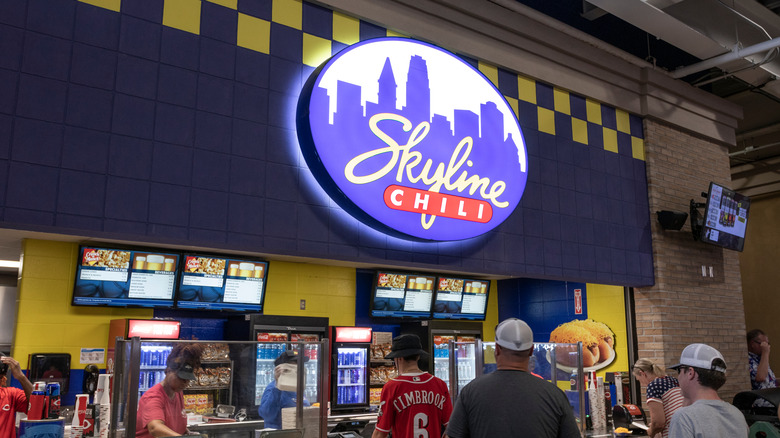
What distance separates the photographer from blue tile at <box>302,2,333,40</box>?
5.76m

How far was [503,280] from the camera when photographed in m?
10.3

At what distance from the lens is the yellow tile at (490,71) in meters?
7.01

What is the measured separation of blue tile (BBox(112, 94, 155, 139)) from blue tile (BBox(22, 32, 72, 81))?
0.39 m

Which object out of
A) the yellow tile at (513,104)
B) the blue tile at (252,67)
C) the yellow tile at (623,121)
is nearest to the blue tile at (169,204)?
the blue tile at (252,67)

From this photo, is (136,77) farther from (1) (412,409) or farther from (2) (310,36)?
(1) (412,409)

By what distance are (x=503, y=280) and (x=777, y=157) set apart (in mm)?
6755

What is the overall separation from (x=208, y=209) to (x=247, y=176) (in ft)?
1.41

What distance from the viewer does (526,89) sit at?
741 cm

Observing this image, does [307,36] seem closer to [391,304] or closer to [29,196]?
[29,196]

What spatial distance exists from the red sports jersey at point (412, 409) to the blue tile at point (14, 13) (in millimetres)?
3404

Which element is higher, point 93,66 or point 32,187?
point 93,66

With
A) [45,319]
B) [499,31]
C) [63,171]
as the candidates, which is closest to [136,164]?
[63,171]

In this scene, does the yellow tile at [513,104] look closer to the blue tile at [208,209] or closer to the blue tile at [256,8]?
the blue tile at [256,8]

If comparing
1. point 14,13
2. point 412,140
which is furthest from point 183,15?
point 412,140
